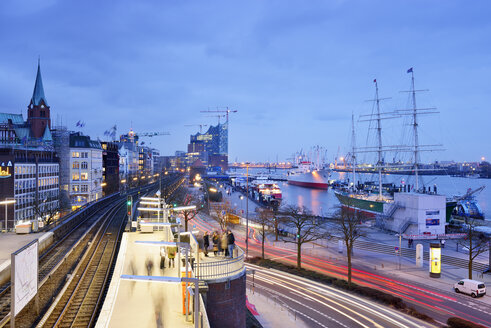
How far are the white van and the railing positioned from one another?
19.5 metres

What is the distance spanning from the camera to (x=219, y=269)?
667 inches

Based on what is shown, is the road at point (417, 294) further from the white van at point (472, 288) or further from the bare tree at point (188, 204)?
the bare tree at point (188, 204)

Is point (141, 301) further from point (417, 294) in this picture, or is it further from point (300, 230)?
point (300, 230)

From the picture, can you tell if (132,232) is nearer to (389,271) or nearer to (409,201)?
(389,271)

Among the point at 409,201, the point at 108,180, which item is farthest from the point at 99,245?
the point at 108,180

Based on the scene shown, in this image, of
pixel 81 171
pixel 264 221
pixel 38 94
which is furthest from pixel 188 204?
pixel 38 94

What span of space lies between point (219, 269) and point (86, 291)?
278 inches

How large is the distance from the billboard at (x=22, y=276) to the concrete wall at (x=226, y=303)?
700cm

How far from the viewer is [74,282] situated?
19.6 meters

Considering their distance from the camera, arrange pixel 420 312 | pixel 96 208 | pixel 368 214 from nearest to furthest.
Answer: pixel 420 312
pixel 96 208
pixel 368 214

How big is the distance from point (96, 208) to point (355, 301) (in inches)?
1680

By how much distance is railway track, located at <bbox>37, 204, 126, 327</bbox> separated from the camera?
14.7 m

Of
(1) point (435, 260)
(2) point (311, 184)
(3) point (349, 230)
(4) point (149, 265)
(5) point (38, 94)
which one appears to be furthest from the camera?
(2) point (311, 184)

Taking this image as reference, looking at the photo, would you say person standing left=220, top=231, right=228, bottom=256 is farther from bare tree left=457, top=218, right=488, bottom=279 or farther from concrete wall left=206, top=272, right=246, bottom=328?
bare tree left=457, top=218, right=488, bottom=279
